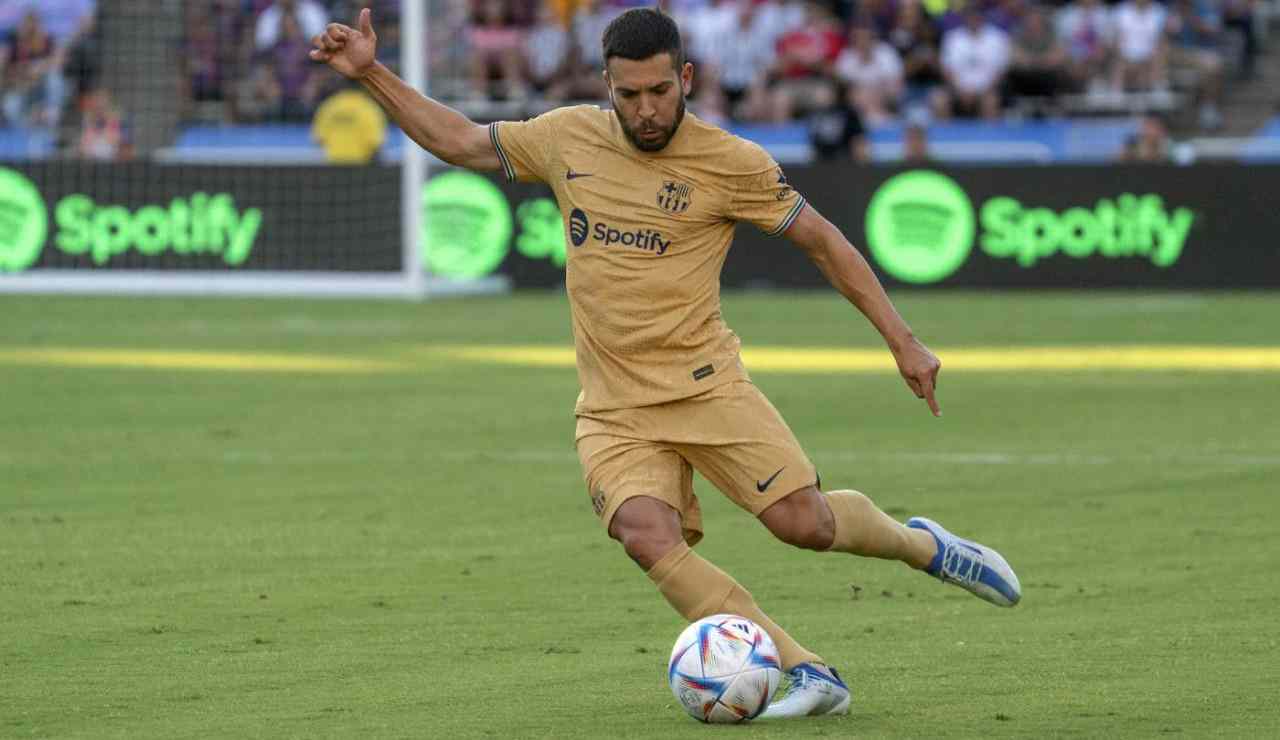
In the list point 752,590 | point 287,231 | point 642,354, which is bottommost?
point 287,231

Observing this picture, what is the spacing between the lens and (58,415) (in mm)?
15070

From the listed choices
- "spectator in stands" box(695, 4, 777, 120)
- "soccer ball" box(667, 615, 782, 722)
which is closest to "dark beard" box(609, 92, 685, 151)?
"soccer ball" box(667, 615, 782, 722)

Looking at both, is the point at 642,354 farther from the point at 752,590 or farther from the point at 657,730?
the point at 752,590

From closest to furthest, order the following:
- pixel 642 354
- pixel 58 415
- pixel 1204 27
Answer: pixel 642 354 < pixel 58 415 < pixel 1204 27

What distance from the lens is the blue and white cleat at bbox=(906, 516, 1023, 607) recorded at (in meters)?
7.21

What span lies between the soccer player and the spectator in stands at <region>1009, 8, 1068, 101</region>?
22333mm

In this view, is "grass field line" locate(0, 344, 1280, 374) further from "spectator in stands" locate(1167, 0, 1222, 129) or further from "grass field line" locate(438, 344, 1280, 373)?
"spectator in stands" locate(1167, 0, 1222, 129)

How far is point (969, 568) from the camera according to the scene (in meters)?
7.25

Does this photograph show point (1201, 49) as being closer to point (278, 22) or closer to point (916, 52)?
point (916, 52)

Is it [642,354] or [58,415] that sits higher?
[642,354]

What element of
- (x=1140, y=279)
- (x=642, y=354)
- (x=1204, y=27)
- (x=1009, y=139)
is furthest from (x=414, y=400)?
(x=1204, y=27)

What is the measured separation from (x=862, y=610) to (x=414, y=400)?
7.88 meters

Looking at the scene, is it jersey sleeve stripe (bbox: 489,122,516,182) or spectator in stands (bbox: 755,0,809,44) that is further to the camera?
spectator in stands (bbox: 755,0,809,44)

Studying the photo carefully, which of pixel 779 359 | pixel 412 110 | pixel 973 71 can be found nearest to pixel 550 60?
pixel 973 71
